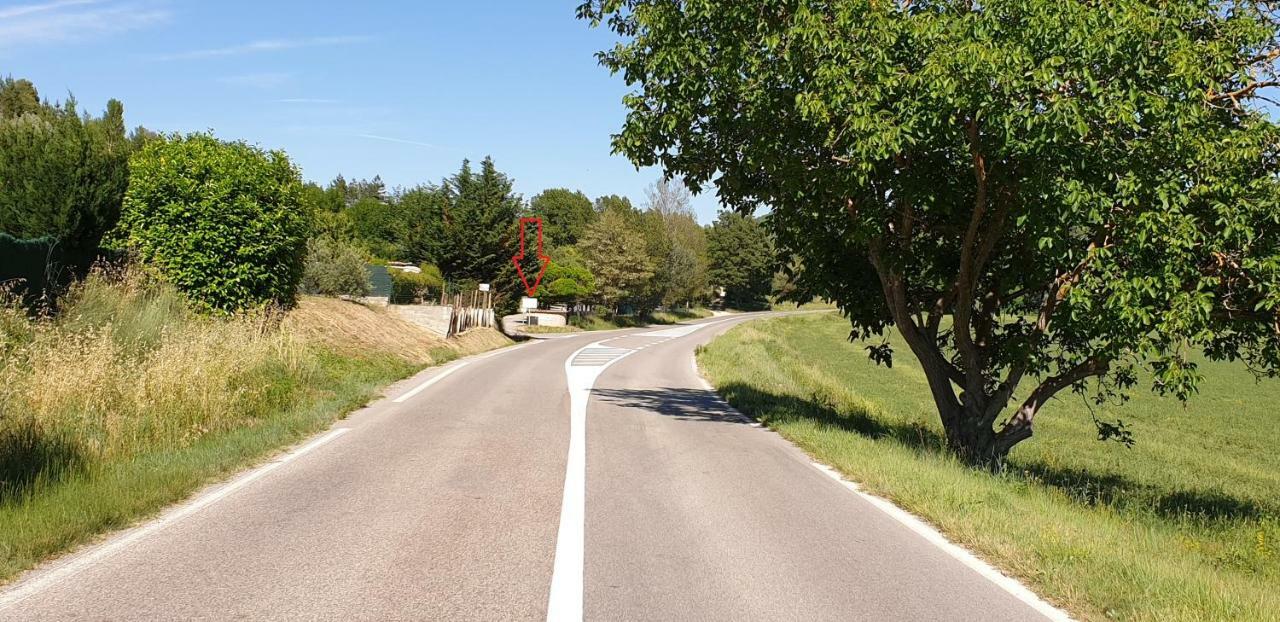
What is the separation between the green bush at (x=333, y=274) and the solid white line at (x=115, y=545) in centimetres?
2203

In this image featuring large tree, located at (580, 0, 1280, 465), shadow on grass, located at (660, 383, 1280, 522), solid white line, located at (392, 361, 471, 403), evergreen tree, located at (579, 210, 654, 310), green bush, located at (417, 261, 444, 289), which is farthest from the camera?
evergreen tree, located at (579, 210, 654, 310)

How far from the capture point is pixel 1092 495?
11.9m

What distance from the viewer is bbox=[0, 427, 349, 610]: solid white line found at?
4.65 meters

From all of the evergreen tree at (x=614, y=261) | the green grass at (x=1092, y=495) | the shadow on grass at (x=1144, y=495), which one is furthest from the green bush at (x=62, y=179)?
the evergreen tree at (x=614, y=261)

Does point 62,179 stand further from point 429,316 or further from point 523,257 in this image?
point 523,257

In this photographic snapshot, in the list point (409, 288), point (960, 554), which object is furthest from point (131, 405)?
point (409, 288)

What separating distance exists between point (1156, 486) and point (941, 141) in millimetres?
9356

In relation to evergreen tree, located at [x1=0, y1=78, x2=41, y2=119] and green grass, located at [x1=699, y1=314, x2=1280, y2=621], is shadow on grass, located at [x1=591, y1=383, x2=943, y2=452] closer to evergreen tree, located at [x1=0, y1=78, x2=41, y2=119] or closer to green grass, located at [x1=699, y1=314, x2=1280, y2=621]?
green grass, located at [x1=699, y1=314, x2=1280, y2=621]

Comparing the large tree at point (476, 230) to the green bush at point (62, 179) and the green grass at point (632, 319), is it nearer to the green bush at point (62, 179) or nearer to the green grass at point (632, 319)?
the green grass at point (632, 319)

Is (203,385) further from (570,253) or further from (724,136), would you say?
(570,253)

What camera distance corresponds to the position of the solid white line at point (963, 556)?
4.84 meters

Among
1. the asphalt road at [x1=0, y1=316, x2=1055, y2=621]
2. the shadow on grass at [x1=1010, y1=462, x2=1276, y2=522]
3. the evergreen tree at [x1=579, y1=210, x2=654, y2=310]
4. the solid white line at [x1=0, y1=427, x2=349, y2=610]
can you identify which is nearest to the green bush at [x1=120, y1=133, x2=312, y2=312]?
the asphalt road at [x1=0, y1=316, x2=1055, y2=621]

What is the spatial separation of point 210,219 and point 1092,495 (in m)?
16.7

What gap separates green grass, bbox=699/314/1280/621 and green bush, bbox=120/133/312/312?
10.4 meters
